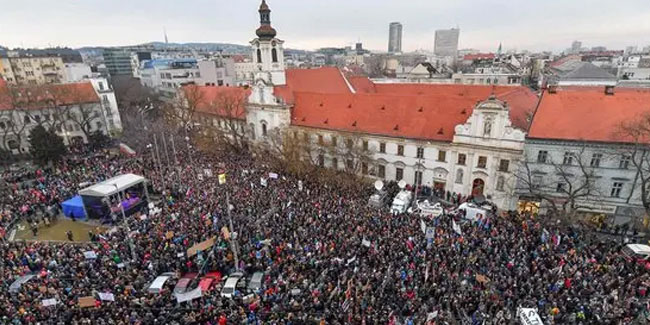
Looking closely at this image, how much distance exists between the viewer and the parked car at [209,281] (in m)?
A: 21.1

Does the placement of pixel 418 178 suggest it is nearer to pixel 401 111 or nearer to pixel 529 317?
pixel 401 111

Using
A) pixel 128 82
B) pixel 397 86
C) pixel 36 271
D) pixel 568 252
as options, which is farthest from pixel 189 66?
pixel 568 252

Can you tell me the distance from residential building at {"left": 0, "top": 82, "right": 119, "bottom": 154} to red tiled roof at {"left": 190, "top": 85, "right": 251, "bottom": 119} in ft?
52.3

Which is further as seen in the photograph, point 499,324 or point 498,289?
point 498,289

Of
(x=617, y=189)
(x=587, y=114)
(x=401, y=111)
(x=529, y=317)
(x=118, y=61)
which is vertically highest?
Result: (x=118, y=61)

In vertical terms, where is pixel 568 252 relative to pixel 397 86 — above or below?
below

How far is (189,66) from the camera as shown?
352 feet

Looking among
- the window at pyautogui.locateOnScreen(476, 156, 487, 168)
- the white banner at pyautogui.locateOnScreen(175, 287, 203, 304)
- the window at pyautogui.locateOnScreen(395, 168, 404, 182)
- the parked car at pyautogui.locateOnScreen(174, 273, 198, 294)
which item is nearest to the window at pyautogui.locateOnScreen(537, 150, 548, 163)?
the window at pyautogui.locateOnScreen(476, 156, 487, 168)

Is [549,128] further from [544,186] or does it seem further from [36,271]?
[36,271]

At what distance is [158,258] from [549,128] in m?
33.4

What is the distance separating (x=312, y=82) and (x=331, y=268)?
1438 inches

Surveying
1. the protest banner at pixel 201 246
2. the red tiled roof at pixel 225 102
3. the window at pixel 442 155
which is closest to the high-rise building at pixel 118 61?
the red tiled roof at pixel 225 102

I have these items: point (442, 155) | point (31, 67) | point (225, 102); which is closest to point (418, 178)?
point (442, 155)

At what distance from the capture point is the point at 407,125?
1490 inches
